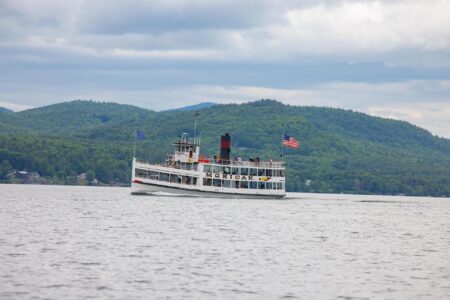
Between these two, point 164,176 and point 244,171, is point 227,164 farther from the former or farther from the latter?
point 164,176

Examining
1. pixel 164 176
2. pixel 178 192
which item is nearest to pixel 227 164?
pixel 178 192

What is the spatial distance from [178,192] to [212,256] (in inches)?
3145

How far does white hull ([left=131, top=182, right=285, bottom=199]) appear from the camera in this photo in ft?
465

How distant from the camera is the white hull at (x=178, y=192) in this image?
142 metres

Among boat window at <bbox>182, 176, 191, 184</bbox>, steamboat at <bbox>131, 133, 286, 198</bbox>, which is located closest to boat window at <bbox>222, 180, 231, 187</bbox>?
steamboat at <bbox>131, 133, 286, 198</bbox>

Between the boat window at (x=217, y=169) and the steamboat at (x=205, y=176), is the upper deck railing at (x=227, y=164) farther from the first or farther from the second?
the boat window at (x=217, y=169)

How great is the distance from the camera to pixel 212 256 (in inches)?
2544

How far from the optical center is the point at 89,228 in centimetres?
8438

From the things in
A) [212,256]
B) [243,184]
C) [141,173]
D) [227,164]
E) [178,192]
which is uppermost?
[227,164]

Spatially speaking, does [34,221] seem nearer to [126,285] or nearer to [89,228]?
[89,228]

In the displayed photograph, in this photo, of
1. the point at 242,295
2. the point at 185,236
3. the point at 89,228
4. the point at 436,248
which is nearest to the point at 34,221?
the point at 89,228

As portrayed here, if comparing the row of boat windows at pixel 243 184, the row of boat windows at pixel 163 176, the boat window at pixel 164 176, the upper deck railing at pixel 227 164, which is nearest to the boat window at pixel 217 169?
the upper deck railing at pixel 227 164

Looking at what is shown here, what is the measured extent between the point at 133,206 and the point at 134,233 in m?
42.7

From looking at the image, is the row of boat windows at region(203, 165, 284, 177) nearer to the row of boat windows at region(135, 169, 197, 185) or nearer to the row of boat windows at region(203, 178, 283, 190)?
the row of boat windows at region(203, 178, 283, 190)
